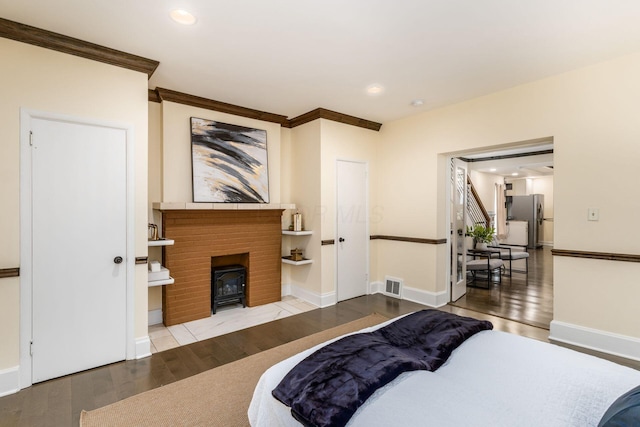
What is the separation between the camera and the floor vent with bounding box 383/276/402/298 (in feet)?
15.5

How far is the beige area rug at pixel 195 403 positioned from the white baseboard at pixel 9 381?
76 cm

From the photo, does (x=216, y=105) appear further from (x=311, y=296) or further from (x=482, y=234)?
(x=482, y=234)

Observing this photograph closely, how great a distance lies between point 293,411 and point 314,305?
3135mm

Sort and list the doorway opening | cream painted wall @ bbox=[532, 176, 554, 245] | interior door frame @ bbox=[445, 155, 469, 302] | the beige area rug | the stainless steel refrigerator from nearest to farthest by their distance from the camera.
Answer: the beige area rug, the doorway opening, interior door frame @ bbox=[445, 155, 469, 302], the stainless steel refrigerator, cream painted wall @ bbox=[532, 176, 554, 245]

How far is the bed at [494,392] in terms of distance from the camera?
112cm

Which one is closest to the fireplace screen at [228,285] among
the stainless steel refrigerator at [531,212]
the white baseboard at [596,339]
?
the white baseboard at [596,339]

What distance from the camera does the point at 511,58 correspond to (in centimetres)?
281

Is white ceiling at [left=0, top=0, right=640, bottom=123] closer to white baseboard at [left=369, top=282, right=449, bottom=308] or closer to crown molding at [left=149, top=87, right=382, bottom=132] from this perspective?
crown molding at [left=149, top=87, right=382, bottom=132]

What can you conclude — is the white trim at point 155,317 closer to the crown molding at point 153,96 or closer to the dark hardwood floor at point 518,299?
the crown molding at point 153,96

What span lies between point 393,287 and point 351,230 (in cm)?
111

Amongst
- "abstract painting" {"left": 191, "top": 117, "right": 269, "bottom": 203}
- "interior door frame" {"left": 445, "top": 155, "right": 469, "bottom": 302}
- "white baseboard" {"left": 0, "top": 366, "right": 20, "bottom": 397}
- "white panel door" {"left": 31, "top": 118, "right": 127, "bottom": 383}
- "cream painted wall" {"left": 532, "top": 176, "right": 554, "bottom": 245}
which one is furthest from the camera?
"cream painted wall" {"left": 532, "top": 176, "right": 554, "bottom": 245}

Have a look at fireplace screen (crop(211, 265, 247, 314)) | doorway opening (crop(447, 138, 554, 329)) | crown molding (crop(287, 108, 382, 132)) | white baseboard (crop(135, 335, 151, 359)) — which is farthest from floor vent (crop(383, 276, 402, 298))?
white baseboard (crop(135, 335, 151, 359))

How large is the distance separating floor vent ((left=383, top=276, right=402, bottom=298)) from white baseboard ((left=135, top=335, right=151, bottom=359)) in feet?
10.9

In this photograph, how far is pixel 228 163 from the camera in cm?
406
